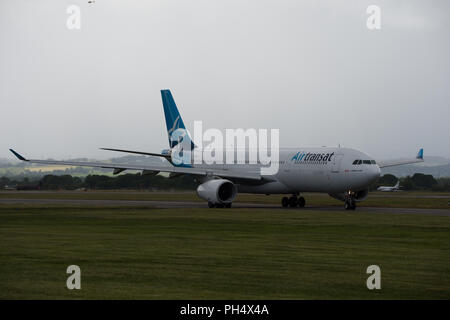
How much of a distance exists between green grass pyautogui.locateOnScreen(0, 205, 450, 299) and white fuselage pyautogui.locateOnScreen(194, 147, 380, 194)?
11934 mm

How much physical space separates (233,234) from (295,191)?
74.4ft

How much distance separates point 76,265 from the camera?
53.7 feet

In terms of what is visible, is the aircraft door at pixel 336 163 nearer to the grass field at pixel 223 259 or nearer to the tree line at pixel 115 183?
the grass field at pixel 223 259

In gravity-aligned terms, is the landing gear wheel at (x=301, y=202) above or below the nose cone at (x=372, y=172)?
below

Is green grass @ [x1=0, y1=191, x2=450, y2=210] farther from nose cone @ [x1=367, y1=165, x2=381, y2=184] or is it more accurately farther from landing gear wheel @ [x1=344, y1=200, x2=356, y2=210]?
nose cone @ [x1=367, y1=165, x2=381, y2=184]

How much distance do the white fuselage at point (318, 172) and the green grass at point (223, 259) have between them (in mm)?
11934

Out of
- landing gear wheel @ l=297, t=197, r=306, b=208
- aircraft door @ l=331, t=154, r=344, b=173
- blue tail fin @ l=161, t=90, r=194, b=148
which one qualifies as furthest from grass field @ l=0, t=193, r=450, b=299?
blue tail fin @ l=161, t=90, r=194, b=148

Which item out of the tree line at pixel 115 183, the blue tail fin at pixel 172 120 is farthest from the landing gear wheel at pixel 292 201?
the tree line at pixel 115 183

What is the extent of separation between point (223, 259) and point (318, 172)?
27149 mm

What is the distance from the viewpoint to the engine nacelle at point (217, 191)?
4531cm

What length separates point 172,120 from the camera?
55.6m

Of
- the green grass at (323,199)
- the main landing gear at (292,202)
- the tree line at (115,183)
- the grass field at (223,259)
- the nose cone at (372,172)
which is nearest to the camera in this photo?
the grass field at (223,259)

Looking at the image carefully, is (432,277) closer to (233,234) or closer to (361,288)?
(361,288)
